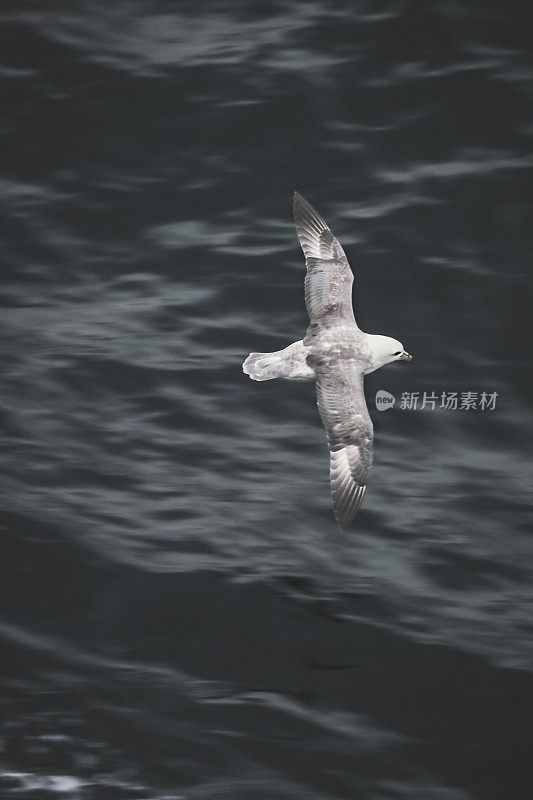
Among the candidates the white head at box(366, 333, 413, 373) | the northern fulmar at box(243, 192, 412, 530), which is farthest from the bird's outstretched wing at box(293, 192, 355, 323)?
the white head at box(366, 333, 413, 373)

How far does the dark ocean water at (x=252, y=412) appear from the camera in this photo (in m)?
7.77

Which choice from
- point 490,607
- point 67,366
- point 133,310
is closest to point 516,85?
point 133,310

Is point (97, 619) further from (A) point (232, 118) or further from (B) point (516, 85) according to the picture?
(B) point (516, 85)

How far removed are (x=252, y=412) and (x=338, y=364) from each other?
1.16 m

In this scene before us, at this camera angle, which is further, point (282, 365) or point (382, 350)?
point (282, 365)

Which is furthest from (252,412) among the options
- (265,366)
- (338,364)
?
(338,364)

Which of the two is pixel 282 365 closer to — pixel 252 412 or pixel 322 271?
pixel 252 412

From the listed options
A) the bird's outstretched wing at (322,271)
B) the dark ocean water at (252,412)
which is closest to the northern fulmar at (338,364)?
the bird's outstretched wing at (322,271)

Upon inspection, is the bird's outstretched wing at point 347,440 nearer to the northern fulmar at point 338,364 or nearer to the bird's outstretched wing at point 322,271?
the northern fulmar at point 338,364

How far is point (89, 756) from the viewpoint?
7609 mm

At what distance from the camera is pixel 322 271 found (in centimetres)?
1046

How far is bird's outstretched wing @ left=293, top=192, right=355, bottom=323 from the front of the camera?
10.2m

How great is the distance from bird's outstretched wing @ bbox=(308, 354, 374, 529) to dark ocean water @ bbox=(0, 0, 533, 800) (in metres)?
0.32

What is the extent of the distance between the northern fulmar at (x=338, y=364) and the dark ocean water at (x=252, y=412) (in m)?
0.47
